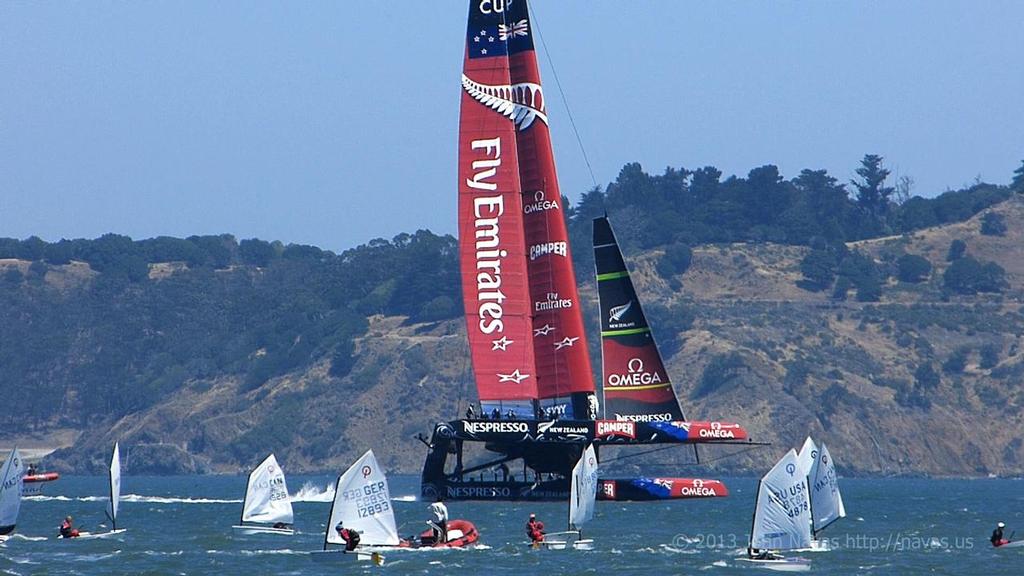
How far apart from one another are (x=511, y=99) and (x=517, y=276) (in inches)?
221

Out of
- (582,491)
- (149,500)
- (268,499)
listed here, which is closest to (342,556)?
(582,491)

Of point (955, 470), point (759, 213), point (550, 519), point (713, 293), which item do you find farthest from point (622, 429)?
point (759, 213)

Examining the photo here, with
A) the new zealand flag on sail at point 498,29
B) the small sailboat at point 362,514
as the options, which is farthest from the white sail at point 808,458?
the new zealand flag on sail at point 498,29

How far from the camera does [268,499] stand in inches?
2156

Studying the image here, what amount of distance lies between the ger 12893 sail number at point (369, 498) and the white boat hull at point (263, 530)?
9988 millimetres

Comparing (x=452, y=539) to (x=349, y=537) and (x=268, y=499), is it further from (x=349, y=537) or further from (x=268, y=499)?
(x=268, y=499)

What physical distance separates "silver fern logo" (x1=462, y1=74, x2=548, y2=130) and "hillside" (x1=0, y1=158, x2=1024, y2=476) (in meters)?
70.2

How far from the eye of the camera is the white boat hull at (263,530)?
5412cm

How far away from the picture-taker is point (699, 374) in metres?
147

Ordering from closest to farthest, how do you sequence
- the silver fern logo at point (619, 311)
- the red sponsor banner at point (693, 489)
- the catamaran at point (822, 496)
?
1. the catamaran at point (822, 496)
2. the red sponsor banner at point (693, 489)
3. the silver fern logo at point (619, 311)

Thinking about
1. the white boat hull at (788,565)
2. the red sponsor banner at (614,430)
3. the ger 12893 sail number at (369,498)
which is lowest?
the white boat hull at (788,565)

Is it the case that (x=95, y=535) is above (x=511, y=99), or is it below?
below

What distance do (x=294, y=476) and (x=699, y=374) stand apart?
32.3m

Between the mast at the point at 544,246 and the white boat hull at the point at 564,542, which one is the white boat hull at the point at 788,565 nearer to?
the white boat hull at the point at 564,542
